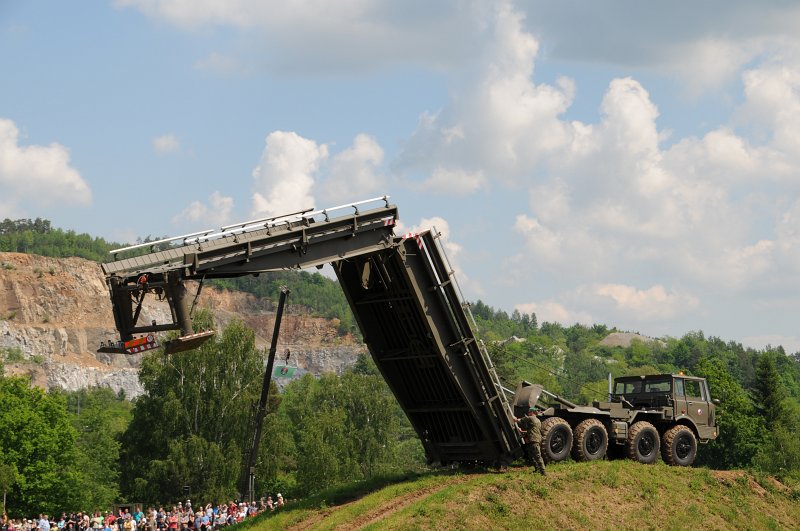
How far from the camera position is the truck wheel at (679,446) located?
2739cm

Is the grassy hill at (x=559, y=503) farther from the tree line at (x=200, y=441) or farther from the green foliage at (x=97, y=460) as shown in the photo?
the green foliage at (x=97, y=460)

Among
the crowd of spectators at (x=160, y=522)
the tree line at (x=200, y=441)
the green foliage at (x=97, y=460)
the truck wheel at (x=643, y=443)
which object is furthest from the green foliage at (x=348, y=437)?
the truck wheel at (x=643, y=443)

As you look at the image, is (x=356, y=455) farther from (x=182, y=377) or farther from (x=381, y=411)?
(x=182, y=377)

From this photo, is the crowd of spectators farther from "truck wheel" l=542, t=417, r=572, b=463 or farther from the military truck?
"truck wheel" l=542, t=417, r=572, b=463

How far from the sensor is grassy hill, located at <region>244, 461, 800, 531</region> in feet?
70.1

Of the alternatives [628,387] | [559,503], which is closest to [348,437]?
[628,387]

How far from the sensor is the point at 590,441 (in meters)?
25.5

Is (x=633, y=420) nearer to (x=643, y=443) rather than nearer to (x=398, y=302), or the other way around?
(x=643, y=443)

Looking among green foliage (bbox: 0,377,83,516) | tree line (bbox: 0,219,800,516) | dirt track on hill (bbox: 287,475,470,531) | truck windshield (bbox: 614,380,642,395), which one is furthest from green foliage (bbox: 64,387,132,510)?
dirt track on hill (bbox: 287,475,470,531)

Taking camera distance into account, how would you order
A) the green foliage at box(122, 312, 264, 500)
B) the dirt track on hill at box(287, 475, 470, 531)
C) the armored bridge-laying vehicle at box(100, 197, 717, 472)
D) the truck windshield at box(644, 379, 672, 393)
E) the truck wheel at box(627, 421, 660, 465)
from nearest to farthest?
the armored bridge-laying vehicle at box(100, 197, 717, 472)
the dirt track on hill at box(287, 475, 470, 531)
the truck wheel at box(627, 421, 660, 465)
the truck windshield at box(644, 379, 672, 393)
the green foliage at box(122, 312, 264, 500)

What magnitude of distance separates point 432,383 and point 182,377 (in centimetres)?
4060

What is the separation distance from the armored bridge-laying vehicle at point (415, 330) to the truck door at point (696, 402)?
17 cm

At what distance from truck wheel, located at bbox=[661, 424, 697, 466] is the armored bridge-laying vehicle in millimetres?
36

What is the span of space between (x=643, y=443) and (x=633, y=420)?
697 mm
